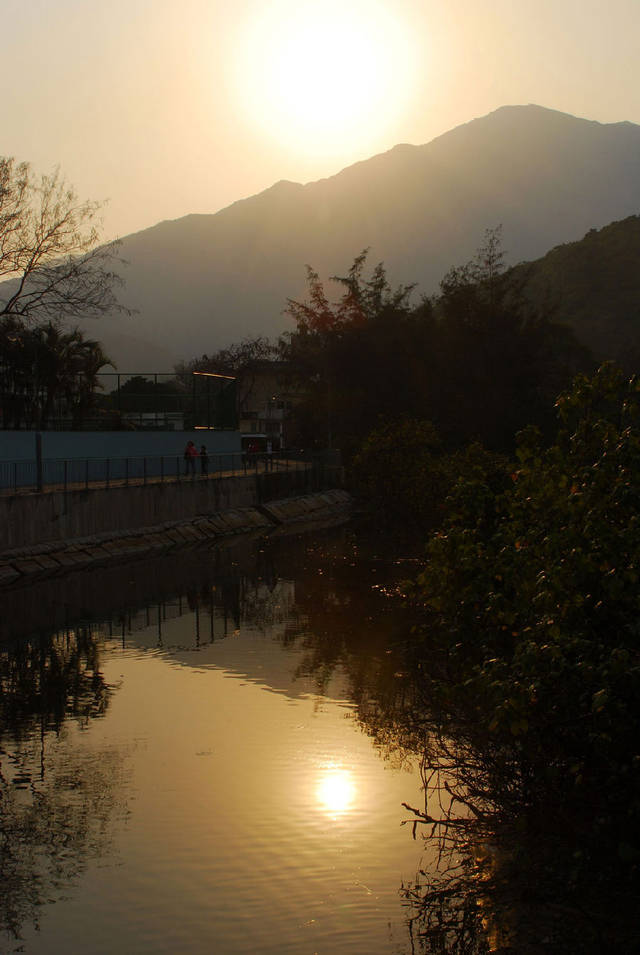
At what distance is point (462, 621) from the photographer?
1020 centimetres

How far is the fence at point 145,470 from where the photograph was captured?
3512 centimetres

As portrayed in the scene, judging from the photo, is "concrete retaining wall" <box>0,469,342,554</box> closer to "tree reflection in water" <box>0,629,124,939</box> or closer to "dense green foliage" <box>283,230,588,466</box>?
"dense green foliage" <box>283,230,588,466</box>

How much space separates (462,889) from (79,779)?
5.23 m

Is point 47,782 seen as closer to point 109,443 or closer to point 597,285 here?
point 109,443

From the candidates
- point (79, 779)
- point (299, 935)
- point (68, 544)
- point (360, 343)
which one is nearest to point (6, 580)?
point (68, 544)

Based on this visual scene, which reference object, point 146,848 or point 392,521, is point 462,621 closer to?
point 146,848

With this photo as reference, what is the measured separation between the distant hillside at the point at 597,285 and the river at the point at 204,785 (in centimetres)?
7328

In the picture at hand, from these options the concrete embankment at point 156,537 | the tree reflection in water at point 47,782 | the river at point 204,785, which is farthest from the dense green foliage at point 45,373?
the tree reflection in water at point 47,782

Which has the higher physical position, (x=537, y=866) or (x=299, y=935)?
(x=537, y=866)

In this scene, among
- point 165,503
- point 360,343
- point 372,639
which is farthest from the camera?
point 360,343

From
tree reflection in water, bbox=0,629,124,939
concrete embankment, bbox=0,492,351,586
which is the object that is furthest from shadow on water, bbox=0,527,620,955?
concrete embankment, bbox=0,492,351,586

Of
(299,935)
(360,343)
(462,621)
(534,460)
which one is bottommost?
(299,935)

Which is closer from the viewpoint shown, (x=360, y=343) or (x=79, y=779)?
(x=79, y=779)

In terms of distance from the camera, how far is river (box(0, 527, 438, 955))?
9.04 m
